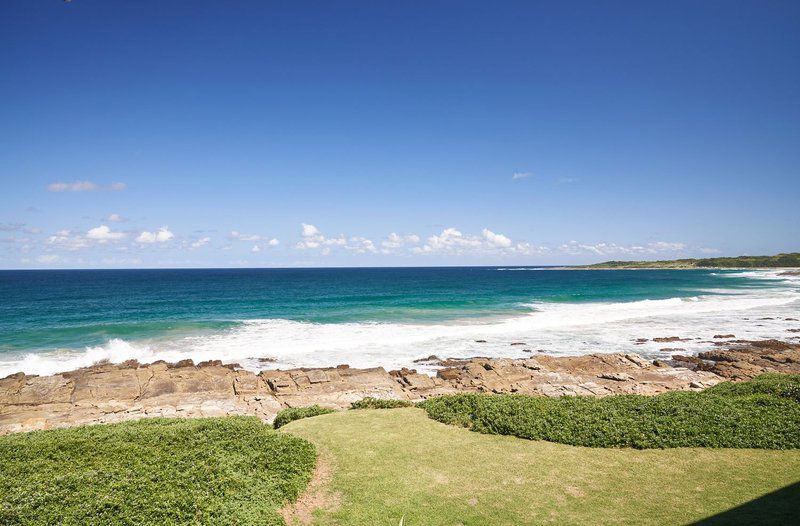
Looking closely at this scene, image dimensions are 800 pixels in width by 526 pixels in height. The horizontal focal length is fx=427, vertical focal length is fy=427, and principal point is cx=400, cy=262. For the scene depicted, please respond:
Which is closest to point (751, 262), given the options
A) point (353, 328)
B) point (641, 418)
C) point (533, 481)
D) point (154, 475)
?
point (353, 328)

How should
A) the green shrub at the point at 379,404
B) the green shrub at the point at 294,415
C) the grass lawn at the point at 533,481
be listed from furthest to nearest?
the green shrub at the point at 379,404 → the green shrub at the point at 294,415 → the grass lawn at the point at 533,481

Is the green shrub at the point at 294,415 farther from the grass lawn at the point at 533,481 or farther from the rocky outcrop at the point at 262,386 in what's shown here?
the rocky outcrop at the point at 262,386

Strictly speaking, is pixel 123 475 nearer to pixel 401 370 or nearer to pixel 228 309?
pixel 401 370

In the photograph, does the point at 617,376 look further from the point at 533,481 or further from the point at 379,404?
the point at 533,481

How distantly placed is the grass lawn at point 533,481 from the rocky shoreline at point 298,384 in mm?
8440

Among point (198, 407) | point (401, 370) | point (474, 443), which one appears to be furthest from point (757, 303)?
point (198, 407)

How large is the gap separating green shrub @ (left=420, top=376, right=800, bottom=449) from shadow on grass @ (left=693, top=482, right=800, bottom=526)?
2.55 m

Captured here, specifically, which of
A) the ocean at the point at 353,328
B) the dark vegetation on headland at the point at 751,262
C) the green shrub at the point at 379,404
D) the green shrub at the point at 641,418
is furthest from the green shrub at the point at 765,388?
the dark vegetation on headland at the point at 751,262

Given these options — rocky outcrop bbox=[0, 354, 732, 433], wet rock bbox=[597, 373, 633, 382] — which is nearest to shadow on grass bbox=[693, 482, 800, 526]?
rocky outcrop bbox=[0, 354, 732, 433]

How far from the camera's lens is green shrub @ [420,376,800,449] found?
1090 cm

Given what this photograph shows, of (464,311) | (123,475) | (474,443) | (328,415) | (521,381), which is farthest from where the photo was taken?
(464,311)

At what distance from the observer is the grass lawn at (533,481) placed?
781 centimetres

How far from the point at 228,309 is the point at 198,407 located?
38323mm

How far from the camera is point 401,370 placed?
24.8 meters
